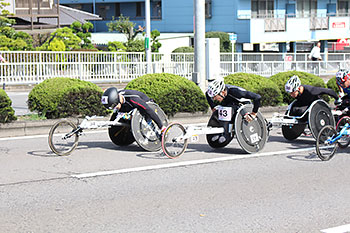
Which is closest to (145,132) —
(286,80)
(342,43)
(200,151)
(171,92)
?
(200,151)

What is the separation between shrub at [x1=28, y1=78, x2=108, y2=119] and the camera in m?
13.3

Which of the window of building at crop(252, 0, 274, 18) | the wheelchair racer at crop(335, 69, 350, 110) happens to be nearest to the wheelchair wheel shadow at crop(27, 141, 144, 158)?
the wheelchair racer at crop(335, 69, 350, 110)

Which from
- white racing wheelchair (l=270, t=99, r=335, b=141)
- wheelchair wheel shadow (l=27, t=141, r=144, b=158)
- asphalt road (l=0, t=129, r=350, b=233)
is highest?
white racing wheelchair (l=270, t=99, r=335, b=141)

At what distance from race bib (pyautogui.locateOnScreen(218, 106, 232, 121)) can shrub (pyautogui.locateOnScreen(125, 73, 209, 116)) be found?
396cm

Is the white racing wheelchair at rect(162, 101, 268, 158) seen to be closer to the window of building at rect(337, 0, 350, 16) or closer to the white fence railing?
the white fence railing

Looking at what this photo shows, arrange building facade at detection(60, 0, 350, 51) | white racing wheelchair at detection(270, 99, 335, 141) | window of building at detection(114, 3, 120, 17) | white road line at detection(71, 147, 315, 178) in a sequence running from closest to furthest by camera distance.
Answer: white road line at detection(71, 147, 315, 178) < white racing wheelchair at detection(270, 99, 335, 141) < building facade at detection(60, 0, 350, 51) < window of building at detection(114, 3, 120, 17)

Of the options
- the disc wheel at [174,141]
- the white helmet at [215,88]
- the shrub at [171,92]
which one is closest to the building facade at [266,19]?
the shrub at [171,92]

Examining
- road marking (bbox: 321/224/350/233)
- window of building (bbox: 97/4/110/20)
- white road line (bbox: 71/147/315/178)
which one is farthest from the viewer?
window of building (bbox: 97/4/110/20)

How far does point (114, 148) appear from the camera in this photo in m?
11.0

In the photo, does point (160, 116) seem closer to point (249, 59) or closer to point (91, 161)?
point (91, 161)

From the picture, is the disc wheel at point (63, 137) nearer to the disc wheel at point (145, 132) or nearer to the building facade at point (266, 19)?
the disc wheel at point (145, 132)

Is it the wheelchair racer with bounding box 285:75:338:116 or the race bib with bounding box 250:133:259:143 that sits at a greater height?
the wheelchair racer with bounding box 285:75:338:116

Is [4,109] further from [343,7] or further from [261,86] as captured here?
[343,7]

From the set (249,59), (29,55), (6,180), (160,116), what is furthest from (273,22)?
(6,180)
